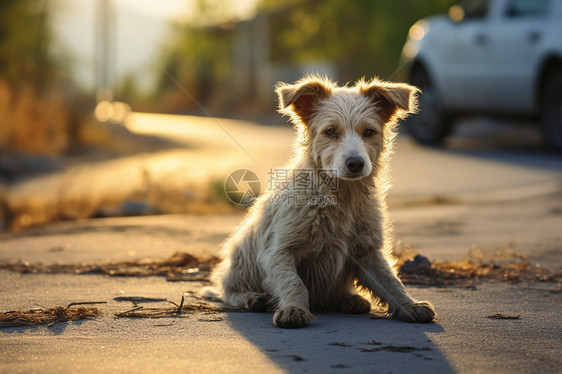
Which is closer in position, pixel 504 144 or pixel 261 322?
pixel 261 322

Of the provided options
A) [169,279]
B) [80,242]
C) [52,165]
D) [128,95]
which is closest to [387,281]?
[169,279]

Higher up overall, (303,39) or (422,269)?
(303,39)

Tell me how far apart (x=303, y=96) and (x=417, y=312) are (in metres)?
1.93

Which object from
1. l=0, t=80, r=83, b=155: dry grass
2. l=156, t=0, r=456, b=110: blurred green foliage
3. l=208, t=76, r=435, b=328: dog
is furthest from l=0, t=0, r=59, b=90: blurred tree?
l=208, t=76, r=435, b=328: dog

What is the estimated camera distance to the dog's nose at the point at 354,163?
544cm

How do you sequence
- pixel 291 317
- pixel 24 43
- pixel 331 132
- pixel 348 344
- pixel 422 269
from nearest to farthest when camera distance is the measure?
1. pixel 348 344
2. pixel 291 317
3. pixel 331 132
4. pixel 422 269
5. pixel 24 43

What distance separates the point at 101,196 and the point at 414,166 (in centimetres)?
577

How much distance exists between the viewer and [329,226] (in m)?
5.52

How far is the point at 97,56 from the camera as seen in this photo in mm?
48938

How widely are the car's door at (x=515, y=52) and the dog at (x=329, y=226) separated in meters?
8.79

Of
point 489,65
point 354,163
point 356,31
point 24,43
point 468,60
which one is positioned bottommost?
point 354,163

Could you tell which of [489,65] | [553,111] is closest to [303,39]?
[489,65]

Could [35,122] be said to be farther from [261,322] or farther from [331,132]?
[261,322]

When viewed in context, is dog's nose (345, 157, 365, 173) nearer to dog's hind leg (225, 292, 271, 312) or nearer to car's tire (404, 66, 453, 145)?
dog's hind leg (225, 292, 271, 312)
